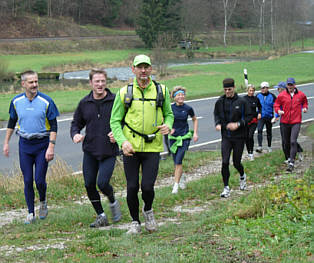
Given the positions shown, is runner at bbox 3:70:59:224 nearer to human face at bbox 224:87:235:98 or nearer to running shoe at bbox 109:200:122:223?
running shoe at bbox 109:200:122:223

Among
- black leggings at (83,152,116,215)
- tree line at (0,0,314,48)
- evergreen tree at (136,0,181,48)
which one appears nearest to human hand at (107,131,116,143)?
black leggings at (83,152,116,215)

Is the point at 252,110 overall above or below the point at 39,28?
below

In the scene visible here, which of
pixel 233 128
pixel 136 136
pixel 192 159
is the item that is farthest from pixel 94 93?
pixel 192 159

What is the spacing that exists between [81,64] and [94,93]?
55.7 meters

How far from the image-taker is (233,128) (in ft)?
29.6

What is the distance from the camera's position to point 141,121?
6.34 meters

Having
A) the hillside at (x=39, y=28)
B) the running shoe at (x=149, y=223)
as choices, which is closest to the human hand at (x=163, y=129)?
the running shoe at (x=149, y=223)

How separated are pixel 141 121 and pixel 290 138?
5986mm

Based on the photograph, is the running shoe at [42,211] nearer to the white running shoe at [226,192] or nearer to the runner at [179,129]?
the runner at [179,129]

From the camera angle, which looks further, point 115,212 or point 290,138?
point 290,138

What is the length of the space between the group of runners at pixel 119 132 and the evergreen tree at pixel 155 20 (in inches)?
3055

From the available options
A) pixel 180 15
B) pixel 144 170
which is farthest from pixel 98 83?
pixel 180 15

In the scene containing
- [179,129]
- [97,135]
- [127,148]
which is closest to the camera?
[127,148]

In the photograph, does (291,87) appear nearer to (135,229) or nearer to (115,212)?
(115,212)
